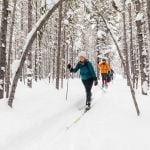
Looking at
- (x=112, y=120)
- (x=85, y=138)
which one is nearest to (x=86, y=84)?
(x=112, y=120)

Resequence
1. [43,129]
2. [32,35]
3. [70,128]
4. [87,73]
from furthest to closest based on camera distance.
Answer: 1. [87,73]
2. [32,35]
3. [43,129]
4. [70,128]

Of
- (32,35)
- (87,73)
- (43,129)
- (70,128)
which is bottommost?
(43,129)

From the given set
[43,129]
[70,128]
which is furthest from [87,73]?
[70,128]

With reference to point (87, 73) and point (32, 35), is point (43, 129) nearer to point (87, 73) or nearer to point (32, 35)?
point (32, 35)

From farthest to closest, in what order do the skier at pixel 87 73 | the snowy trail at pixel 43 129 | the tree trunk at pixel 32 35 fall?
the skier at pixel 87 73 < the tree trunk at pixel 32 35 < the snowy trail at pixel 43 129

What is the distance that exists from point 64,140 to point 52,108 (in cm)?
464

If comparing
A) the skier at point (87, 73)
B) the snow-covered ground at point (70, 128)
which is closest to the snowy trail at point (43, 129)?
the snow-covered ground at point (70, 128)

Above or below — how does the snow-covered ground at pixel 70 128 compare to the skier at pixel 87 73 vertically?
below

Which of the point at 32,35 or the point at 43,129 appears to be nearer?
the point at 43,129

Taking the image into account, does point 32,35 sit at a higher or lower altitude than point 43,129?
higher

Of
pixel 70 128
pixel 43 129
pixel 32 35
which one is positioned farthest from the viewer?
pixel 32 35

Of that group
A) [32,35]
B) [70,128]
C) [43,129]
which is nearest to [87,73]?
[32,35]

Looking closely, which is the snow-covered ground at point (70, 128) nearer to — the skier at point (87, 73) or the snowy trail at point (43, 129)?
the snowy trail at point (43, 129)

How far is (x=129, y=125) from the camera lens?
9125 millimetres
